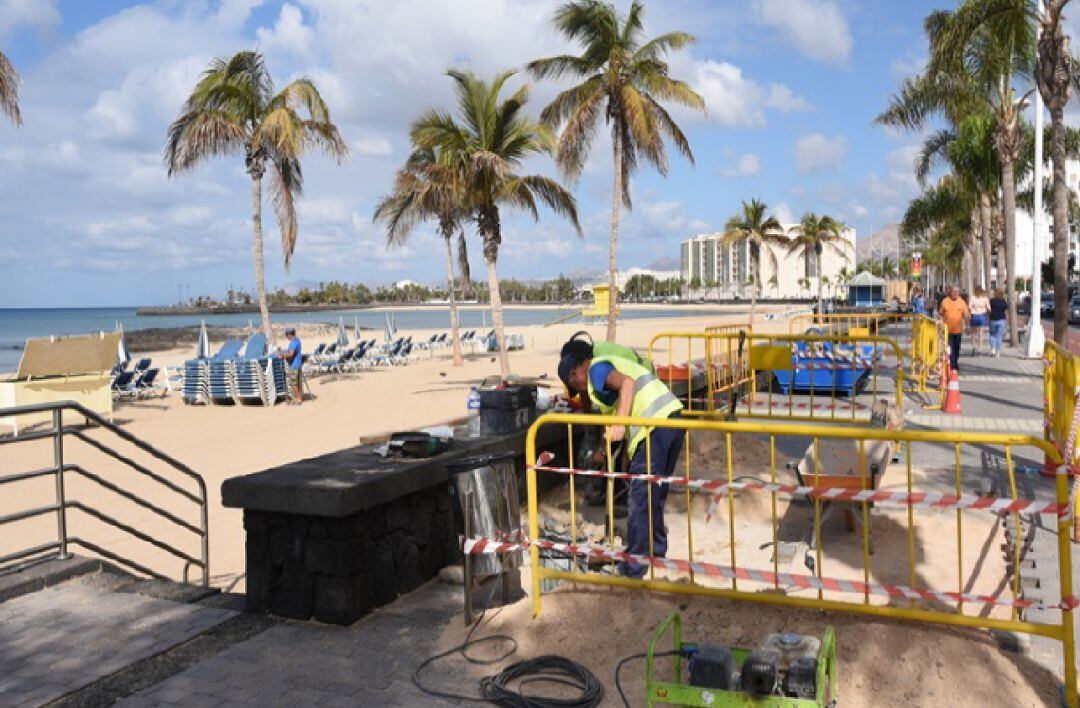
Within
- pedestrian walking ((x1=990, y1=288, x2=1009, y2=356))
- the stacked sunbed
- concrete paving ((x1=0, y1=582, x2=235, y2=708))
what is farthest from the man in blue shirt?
pedestrian walking ((x1=990, y1=288, x2=1009, y2=356))

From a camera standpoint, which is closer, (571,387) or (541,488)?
(571,387)

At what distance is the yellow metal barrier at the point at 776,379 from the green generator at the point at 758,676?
5396 mm

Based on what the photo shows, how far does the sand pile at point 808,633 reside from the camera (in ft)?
12.2

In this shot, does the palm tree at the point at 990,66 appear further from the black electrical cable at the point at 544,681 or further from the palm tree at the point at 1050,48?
the black electrical cable at the point at 544,681

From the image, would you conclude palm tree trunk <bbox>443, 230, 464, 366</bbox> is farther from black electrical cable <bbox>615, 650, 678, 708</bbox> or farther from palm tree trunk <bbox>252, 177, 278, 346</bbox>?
black electrical cable <bbox>615, 650, 678, 708</bbox>

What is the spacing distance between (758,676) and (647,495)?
178 centimetres

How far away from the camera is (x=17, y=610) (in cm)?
492

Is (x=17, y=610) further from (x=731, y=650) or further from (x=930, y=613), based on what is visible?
(x=930, y=613)

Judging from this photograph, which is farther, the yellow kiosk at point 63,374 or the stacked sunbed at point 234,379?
the stacked sunbed at point 234,379

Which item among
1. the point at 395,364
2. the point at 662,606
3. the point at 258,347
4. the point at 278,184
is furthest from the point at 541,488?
the point at 395,364

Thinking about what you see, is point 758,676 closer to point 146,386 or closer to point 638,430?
point 638,430

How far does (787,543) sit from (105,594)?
4.58m

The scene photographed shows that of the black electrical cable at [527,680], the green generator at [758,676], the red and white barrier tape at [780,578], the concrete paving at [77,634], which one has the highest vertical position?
the red and white barrier tape at [780,578]

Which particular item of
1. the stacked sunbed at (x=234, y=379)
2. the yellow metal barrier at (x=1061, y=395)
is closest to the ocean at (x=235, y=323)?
the stacked sunbed at (x=234, y=379)
